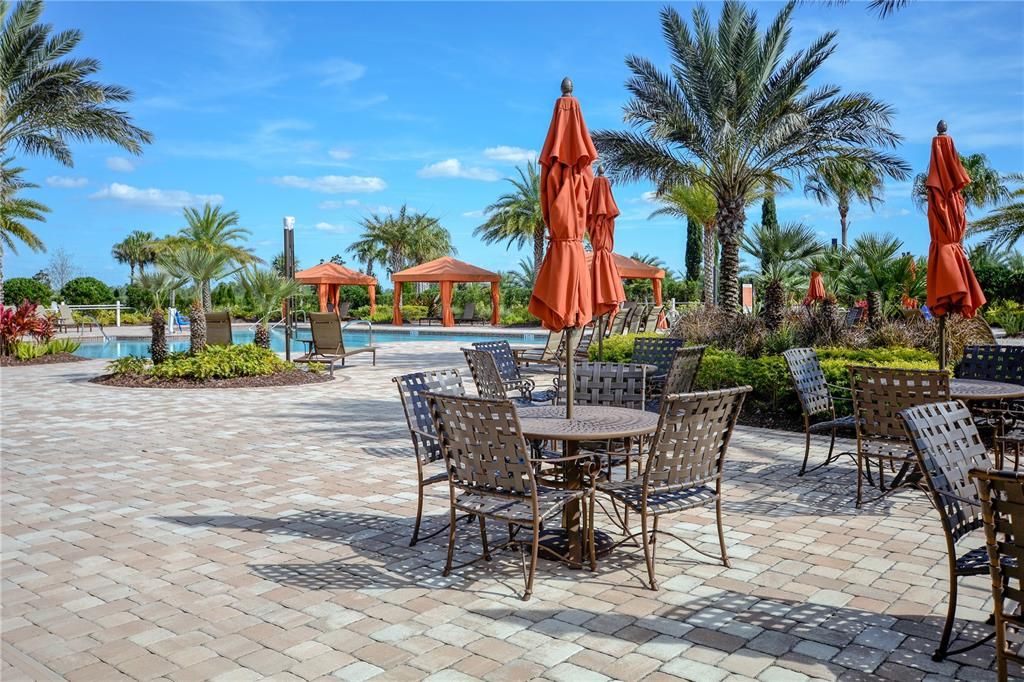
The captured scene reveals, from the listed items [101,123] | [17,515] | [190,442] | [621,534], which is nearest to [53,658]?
[17,515]

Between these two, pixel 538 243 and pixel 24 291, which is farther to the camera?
pixel 538 243

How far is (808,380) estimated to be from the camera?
639 cm

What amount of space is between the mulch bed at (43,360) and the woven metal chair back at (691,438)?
52.6ft

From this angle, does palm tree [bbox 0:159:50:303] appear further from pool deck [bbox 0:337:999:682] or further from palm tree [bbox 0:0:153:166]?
pool deck [bbox 0:337:999:682]

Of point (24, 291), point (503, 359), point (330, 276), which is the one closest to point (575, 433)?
point (503, 359)

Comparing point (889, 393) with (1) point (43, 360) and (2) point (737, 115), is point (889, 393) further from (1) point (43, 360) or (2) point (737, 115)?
(1) point (43, 360)

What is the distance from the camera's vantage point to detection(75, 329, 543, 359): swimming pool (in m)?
21.4

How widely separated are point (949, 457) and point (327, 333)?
1179 centimetres

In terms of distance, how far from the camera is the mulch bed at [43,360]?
52.3ft

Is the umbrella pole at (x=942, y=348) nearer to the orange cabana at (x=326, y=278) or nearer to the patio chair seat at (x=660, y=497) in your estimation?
the patio chair seat at (x=660, y=497)

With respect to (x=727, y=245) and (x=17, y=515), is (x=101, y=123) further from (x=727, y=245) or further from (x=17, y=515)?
(x=17, y=515)

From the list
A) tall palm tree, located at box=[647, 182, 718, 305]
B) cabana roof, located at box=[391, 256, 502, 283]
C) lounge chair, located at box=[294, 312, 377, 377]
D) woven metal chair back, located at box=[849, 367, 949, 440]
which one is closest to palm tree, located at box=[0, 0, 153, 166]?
lounge chair, located at box=[294, 312, 377, 377]

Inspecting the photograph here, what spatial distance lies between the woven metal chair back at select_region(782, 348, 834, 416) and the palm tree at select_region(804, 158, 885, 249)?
10465 millimetres

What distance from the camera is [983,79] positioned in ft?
43.2
